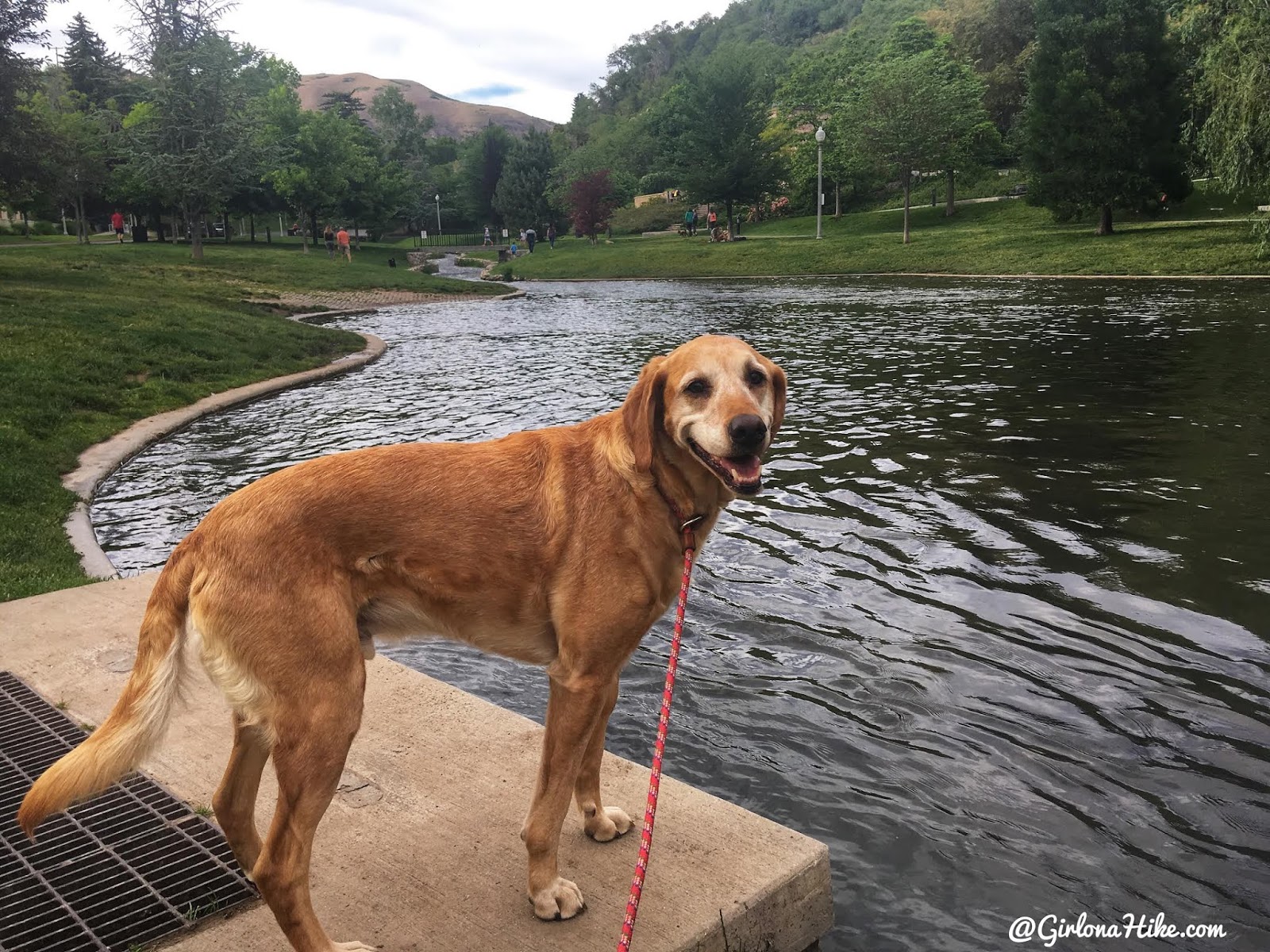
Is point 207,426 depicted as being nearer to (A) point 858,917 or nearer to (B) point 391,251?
(A) point 858,917

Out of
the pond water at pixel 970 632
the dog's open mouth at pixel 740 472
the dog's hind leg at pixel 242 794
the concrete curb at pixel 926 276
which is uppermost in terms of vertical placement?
the concrete curb at pixel 926 276

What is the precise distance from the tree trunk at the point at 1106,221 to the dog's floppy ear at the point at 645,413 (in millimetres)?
48175

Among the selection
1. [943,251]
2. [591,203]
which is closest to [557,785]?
[943,251]

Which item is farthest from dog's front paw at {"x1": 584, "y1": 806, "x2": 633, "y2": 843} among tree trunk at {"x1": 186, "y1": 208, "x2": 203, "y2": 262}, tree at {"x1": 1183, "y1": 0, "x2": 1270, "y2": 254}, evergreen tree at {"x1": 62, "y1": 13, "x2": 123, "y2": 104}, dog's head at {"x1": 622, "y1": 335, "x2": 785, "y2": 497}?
evergreen tree at {"x1": 62, "y1": 13, "x2": 123, "y2": 104}

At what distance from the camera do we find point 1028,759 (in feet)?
17.7

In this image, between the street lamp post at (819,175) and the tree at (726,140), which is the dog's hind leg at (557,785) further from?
the tree at (726,140)

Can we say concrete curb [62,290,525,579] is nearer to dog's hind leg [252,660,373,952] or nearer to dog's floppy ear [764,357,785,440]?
dog's hind leg [252,660,373,952]

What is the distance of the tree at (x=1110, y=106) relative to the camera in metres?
45.1

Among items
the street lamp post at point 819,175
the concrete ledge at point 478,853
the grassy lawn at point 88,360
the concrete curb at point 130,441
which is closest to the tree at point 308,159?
the grassy lawn at point 88,360

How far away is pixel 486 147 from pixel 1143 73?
89409 millimetres

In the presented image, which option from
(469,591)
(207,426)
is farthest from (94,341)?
(469,591)

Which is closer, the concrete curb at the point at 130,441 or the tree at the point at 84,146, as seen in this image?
the concrete curb at the point at 130,441

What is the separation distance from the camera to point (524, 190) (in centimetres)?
10094

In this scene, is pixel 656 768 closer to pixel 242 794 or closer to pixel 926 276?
pixel 242 794
